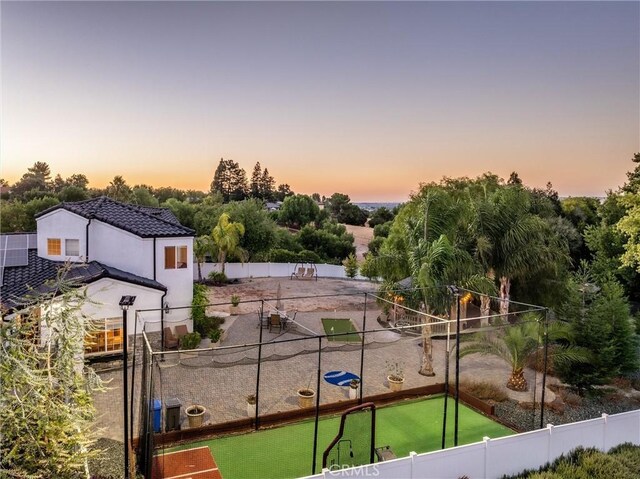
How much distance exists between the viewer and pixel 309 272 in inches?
1214

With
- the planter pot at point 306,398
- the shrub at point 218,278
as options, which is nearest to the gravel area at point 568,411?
the planter pot at point 306,398

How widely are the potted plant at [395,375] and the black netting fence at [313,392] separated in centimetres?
3

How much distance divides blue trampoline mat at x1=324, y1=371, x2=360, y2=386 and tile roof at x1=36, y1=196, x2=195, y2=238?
730cm

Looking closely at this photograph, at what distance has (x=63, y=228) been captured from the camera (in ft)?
51.9

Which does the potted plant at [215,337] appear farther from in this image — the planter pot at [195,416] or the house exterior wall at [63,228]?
the planter pot at [195,416]

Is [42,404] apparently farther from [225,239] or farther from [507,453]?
[225,239]

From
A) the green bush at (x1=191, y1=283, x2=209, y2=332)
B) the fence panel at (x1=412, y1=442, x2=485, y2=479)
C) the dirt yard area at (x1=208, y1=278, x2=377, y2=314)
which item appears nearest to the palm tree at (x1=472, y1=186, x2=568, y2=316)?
the dirt yard area at (x1=208, y1=278, x2=377, y2=314)

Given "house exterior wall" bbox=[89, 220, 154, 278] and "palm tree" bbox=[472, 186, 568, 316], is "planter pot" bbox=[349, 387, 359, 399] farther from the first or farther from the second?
"house exterior wall" bbox=[89, 220, 154, 278]

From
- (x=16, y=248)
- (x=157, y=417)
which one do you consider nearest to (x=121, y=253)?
(x=16, y=248)

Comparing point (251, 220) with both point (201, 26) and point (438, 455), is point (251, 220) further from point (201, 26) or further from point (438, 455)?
point (438, 455)

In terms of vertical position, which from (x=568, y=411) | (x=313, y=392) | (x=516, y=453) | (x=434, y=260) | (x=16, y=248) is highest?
(x=434, y=260)

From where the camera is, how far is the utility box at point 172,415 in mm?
8914

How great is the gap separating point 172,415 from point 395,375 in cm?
607

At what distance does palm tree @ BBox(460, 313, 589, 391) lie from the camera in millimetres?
11742
